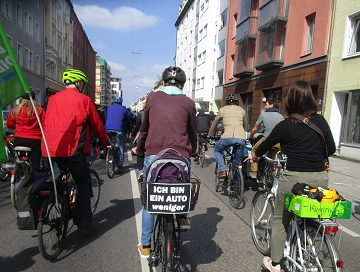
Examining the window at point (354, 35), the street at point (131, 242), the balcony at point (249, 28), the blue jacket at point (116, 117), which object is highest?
the balcony at point (249, 28)

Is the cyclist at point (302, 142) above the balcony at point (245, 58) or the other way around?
the other way around

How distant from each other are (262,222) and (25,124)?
4.11 meters

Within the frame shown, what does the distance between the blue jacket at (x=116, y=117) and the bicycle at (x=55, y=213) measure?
161 inches

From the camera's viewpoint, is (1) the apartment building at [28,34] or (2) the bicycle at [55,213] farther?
(1) the apartment building at [28,34]

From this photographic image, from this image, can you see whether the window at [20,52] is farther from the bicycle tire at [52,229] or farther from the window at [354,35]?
the bicycle tire at [52,229]

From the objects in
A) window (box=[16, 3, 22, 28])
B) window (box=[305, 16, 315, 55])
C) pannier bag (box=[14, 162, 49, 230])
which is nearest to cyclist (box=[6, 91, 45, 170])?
pannier bag (box=[14, 162, 49, 230])

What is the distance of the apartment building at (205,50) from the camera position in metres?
32.3

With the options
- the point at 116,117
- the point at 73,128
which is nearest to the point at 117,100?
the point at 116,117

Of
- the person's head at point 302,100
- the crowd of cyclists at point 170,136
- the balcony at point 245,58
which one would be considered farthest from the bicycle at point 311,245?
the balcony at point 245,58

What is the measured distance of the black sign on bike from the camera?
2.34 meters

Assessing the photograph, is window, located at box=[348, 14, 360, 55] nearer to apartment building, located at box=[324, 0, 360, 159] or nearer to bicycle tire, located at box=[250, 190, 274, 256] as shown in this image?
apartment building, located at box=[324, 0, 360, 159]

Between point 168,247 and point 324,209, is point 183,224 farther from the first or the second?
point 324,209

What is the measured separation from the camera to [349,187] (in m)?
7.51

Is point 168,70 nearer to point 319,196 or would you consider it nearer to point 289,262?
point 319,196
